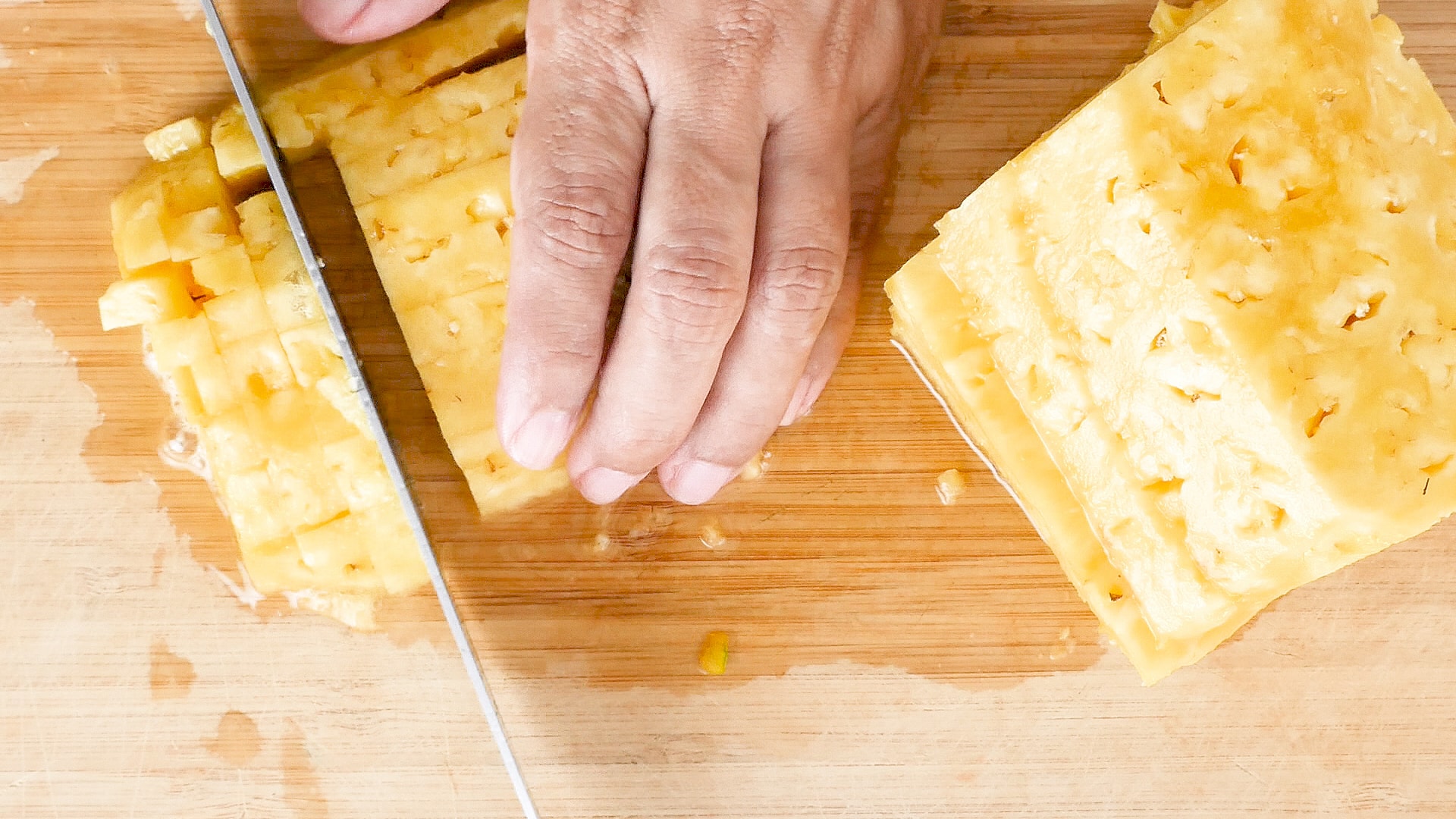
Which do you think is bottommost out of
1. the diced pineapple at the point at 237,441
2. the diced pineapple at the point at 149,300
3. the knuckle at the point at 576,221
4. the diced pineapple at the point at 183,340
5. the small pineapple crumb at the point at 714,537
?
the small pineapple crumb at the point at 714,537

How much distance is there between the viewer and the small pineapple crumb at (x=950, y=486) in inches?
69.5

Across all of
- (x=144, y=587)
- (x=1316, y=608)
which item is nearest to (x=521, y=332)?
(x=144, y=587)

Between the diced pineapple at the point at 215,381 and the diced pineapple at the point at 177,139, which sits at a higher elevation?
the diced pineapple at the point at 177,139

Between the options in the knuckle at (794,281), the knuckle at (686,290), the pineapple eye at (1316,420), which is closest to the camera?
the pineapple eye at (1316,420)

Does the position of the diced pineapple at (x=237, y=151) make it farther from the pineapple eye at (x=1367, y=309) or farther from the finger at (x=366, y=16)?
the pineapple eye at (x=1367, y=309)

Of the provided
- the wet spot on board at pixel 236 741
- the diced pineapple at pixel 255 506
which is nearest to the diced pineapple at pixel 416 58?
the diced pineapple at pixel 255 506

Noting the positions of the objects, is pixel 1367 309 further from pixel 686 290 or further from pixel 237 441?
pixel 237 441

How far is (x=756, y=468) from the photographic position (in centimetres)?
177

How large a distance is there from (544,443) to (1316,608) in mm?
1407

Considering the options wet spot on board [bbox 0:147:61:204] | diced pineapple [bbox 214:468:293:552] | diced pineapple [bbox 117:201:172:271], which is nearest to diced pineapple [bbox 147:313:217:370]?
diced pineapple [bbox 117:201:172:271]

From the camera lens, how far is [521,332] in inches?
55.7

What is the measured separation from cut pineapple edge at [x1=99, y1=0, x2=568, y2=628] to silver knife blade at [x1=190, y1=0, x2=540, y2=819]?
7 cm

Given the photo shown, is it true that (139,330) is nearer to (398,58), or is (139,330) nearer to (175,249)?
(175,249)

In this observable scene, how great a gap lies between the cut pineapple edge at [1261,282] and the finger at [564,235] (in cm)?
56
